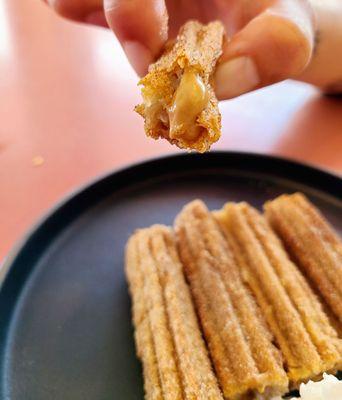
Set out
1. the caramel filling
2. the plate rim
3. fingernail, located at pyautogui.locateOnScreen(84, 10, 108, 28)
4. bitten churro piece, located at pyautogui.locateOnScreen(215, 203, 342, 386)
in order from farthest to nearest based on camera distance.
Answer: fingernail, located at pyautogui.locateOnScreen(84, 10, 108, 28) → the plate rim → bitten churro piece, located at pyautogui.locateOnScreen(215, 203, 342, 386) → the caramel filling

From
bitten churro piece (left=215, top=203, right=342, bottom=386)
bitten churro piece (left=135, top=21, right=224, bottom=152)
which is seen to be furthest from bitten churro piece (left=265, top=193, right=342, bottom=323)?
bitten churro piece (left=135, top=21, right=224, bottom=152)

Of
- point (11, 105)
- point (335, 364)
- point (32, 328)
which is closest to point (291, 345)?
point (335, 364)

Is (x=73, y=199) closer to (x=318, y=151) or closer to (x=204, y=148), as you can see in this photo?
(x=204, y=148)

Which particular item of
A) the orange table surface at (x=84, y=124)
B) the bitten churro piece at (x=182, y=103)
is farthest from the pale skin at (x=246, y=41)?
the orange table surface at (x=84, y=124)

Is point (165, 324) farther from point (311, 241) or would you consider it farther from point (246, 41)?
point (246, 41)

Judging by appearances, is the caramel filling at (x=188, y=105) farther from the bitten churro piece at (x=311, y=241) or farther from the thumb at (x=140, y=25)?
the bitten churro piece at (x=311, y=241)

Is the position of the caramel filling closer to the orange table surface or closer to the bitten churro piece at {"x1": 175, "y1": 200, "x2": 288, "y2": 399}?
the bitten churro piece at {"x1": 175, "y1": 200, "x2": 288, "y2": 399}
